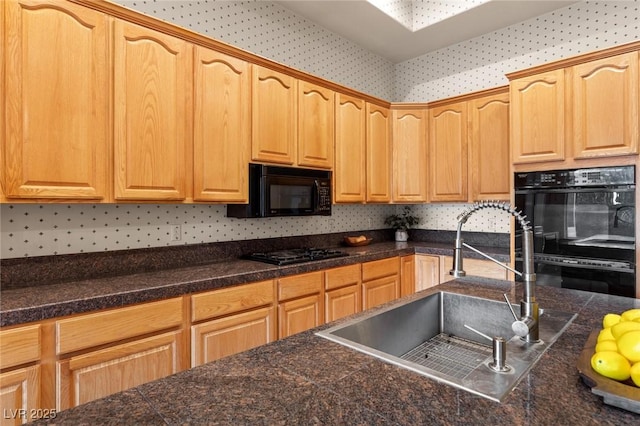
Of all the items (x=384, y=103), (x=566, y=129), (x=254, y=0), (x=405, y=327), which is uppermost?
(x=254, y=0)

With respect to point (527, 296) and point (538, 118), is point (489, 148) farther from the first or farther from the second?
point (527, 296)

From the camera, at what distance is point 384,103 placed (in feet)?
12.0

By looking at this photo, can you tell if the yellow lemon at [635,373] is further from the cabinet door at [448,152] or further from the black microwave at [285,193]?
the cabinet door at [448,152]

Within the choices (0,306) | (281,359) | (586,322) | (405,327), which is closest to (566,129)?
(586,322)

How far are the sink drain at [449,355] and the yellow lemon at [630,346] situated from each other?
502mm

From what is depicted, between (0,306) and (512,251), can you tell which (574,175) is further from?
(0,306)

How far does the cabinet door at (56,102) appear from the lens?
161 cm

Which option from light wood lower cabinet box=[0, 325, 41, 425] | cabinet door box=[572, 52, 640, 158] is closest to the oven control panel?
cabinet door box=[572, 52, 640, 158]

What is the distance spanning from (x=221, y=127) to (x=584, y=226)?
103 inches

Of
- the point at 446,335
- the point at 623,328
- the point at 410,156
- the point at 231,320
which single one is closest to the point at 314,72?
the point at 410,156

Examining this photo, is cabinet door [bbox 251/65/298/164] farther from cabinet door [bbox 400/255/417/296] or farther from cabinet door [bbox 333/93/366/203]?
cabinet door [bbox 400/255/417/296]

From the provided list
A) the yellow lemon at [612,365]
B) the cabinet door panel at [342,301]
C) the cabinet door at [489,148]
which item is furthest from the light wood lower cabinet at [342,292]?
the yellow lemon at [612,365]

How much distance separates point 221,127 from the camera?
236 centimetres

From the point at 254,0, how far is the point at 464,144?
7.50 feet
